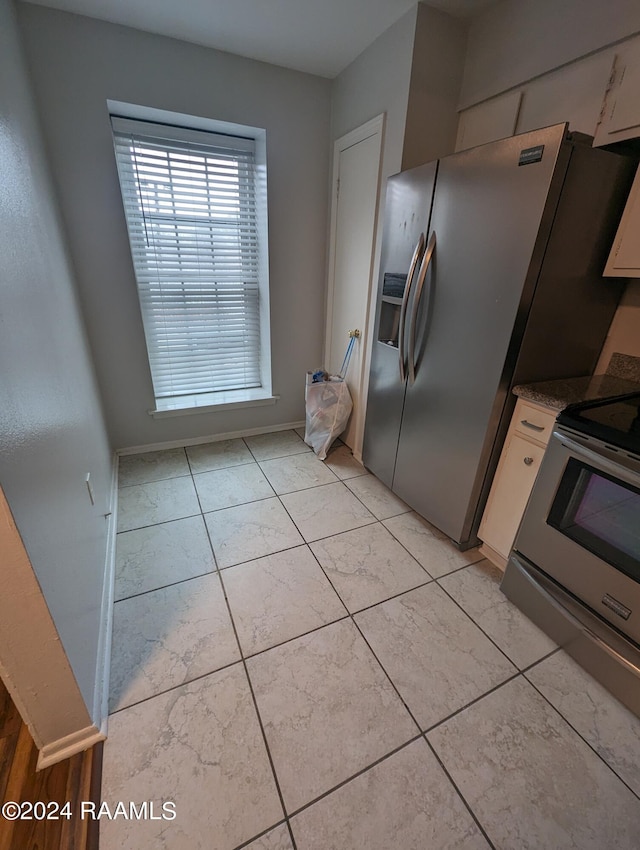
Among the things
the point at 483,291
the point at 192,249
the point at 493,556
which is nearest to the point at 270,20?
the point at 192,249

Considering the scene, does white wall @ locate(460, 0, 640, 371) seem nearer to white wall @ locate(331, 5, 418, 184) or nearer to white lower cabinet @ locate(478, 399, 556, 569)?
white wall @ locate(331, 5, 418, 184)

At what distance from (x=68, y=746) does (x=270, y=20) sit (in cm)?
322

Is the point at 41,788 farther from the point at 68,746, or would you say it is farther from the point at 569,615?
the point at 569,615

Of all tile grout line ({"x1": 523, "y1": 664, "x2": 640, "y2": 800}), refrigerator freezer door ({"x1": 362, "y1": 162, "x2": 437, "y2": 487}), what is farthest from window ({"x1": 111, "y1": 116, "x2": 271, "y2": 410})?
tile grout line ({"x1": 523, "y1": 664, "x2": 640, "y2": 800})

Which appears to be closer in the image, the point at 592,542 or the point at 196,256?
the point at 592,542

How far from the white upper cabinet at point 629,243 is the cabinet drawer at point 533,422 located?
617 millimetres

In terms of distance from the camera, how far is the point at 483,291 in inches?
60.9

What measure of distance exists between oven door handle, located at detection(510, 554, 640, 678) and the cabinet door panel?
148mm

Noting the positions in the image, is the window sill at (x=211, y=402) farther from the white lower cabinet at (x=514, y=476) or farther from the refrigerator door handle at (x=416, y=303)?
the white lower cabinet at (x=514, y=476)

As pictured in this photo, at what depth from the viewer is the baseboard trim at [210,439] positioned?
279 cm

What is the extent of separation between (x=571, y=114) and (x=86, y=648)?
9.30ft

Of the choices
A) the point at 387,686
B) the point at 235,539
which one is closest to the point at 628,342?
the point at 387,686

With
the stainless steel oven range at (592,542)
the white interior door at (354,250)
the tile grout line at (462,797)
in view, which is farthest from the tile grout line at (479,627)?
the white interior door at (354,250)

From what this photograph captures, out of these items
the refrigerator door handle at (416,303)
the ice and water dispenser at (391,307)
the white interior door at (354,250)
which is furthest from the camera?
the white interior door at (354,250)
